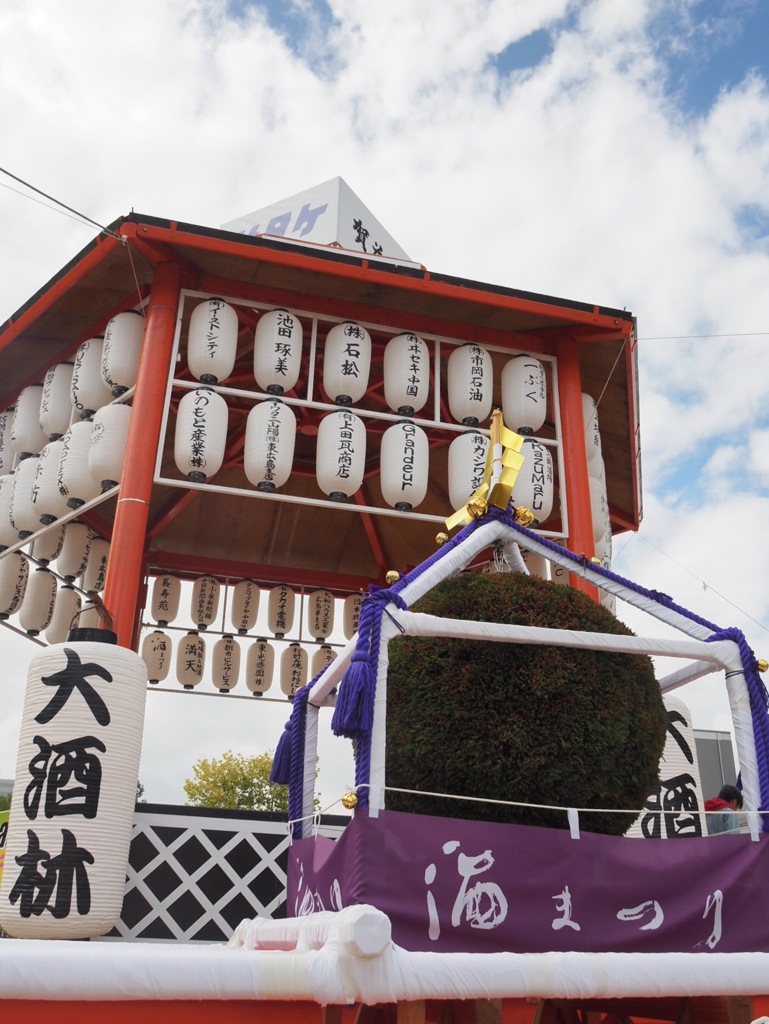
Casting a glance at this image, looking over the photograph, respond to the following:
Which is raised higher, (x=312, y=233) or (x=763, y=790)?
(x=312, y=233)

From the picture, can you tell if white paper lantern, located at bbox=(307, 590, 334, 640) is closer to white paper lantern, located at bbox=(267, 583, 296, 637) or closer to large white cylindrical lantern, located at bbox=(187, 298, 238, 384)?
white paper lantern, located at bbox=(267, 583, 296, 637)

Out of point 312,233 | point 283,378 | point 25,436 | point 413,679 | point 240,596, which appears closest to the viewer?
point 413,679

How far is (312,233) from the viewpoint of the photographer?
1245cm

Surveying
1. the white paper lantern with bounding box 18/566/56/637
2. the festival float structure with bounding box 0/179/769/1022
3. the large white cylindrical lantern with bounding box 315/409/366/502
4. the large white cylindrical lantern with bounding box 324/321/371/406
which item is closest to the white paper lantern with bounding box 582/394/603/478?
the festival float structure with bounding box 0/179/769/1022

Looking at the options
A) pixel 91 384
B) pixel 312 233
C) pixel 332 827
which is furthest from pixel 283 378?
pixel 332 827

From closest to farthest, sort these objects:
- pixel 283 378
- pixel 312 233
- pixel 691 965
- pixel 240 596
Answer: pixel 691 965 → pixel 283 378 → pixel 312 233 → pixel 240 596

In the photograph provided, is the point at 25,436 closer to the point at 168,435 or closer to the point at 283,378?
the point at 168,435

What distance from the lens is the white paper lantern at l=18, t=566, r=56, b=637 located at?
12.5m

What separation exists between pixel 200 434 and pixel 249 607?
20.3ft

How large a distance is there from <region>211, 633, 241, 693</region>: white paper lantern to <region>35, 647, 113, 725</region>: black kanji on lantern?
329 inches

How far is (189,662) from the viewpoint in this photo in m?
14.4

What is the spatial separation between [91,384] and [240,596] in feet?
18.2

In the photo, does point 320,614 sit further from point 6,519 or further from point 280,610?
point 6,519

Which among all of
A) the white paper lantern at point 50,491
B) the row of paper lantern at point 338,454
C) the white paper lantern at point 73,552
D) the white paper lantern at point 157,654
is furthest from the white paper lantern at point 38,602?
the row of paper lantern at point 338,454
